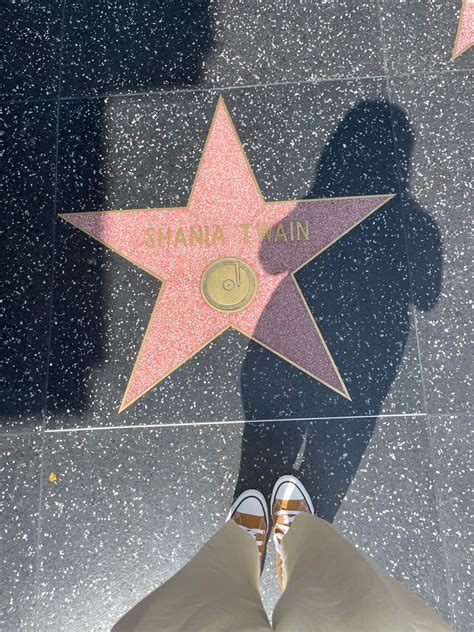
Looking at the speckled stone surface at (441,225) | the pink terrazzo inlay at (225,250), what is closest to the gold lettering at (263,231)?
the pink terrazzo inlay at (225,250)

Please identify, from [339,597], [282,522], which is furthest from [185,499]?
[339,597]

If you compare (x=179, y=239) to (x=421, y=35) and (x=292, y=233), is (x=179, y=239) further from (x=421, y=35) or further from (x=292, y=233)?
(x=421, y=35)

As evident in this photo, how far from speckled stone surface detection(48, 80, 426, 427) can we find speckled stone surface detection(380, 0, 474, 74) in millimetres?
180

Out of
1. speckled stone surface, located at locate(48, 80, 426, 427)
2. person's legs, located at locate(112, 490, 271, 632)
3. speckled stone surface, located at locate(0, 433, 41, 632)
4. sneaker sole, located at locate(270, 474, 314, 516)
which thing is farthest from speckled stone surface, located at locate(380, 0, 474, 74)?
speckled stone surface, located at locate(0, 433, 41, 632)

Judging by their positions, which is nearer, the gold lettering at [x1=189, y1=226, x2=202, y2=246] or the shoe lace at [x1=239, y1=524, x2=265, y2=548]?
the shoe lace at [x1=239, y1=524, x2=265, y2=548]

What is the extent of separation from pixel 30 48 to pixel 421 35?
1564 millimetres

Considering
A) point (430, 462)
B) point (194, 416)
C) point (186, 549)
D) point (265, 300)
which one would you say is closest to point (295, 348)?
point (265, 300)

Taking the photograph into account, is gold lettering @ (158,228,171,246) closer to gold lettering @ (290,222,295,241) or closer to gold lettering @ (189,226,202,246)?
gold lettering @ (189,226,202,246)

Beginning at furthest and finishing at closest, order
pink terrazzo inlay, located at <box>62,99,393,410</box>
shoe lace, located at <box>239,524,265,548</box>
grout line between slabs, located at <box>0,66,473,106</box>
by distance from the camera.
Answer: grout line between slabs, located at <box>0,66,473,106</box>
pink terrazzo inlay, located at <box>62,99,393,410</box>
shoe lace, located at <box>239,524,265,548</box>

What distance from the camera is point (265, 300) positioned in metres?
1.67

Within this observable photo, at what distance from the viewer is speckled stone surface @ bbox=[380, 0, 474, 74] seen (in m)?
1.77

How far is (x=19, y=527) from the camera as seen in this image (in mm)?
1623

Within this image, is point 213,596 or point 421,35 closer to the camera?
point 213,596

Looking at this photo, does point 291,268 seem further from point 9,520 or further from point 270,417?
point 9,520
